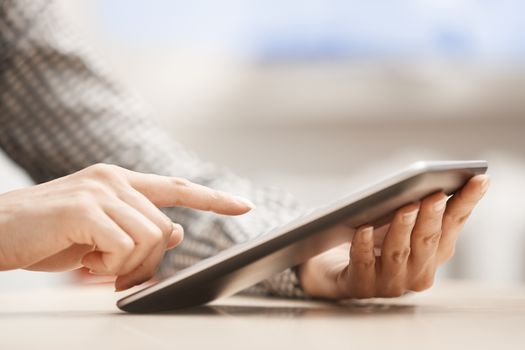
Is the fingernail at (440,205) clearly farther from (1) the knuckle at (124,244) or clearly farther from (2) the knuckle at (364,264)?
(1) the knuckle at (124,244)

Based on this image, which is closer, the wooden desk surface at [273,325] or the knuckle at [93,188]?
the wooden desk surface at [273,325]

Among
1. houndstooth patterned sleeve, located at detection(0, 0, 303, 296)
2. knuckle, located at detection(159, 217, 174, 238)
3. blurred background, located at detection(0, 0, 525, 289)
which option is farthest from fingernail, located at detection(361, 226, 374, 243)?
blurred background, located at detection(0, 0, 525, 289)

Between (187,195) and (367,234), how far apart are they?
0.46ft

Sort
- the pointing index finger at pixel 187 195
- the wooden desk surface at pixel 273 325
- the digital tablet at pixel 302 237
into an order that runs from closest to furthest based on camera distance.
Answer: the wooden desk surface at pixel 273 325, the digital tablet at pixel 302 237, the pointing index finger at pixel 187 195

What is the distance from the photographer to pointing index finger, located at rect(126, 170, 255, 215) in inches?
23.8

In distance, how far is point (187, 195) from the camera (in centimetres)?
61

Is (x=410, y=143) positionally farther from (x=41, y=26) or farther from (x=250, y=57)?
(x=41, y=26)

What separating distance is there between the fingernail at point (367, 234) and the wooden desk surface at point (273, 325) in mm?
54

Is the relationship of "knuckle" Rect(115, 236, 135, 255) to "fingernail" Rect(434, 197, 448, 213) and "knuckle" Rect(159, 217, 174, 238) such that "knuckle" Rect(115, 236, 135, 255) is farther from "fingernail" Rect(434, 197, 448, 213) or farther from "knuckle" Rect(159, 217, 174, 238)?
"fingernail" Rect(434, 197, 448, 213)

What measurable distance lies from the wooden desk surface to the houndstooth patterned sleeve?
1.24 feet

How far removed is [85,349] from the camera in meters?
0.37

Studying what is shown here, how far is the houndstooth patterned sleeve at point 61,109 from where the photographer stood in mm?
1071

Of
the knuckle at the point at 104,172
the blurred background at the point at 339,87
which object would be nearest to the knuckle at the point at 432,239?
the knuckle at the point at 104,172

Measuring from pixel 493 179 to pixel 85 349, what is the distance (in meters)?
1.78
